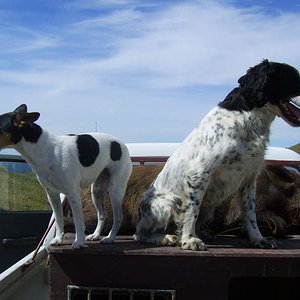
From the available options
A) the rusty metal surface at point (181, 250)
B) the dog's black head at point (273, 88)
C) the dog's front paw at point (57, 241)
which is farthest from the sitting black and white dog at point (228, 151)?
the dog's front paw at point (57, 241)

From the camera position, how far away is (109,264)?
3.14m

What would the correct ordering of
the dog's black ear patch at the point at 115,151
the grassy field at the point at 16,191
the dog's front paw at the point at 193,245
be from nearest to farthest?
the dog's front paw at the point at 193,245
the dog's black ear patch at the point at 115,151
the grassy field at the point at 16,191

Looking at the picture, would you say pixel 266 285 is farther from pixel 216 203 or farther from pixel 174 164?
pixel 174 164

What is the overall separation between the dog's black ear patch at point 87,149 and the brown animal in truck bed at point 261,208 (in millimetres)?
835

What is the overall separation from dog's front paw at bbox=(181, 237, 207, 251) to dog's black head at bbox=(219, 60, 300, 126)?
3.10 ft

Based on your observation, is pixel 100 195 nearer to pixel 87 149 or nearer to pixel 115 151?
pixel 115 151

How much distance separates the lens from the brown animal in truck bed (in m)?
4.29

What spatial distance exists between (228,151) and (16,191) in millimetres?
2617

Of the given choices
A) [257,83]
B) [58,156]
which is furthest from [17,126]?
[257,83]

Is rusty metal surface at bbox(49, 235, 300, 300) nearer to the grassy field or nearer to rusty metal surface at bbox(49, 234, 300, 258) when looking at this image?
rusty metal surface at bbox(49, 234, 300, 258)

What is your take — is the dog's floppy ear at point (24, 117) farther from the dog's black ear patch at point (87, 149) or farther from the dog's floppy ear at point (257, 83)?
the dog's floppy ear at point (257, 83)

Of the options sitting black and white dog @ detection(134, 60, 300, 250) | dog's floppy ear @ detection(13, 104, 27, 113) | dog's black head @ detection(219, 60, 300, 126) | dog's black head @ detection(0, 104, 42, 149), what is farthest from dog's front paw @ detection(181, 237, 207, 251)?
dog's floppy ear @ detection(13, 104, 27, 113)

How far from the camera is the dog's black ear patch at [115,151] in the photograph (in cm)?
385

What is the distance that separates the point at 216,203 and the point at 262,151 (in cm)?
51
